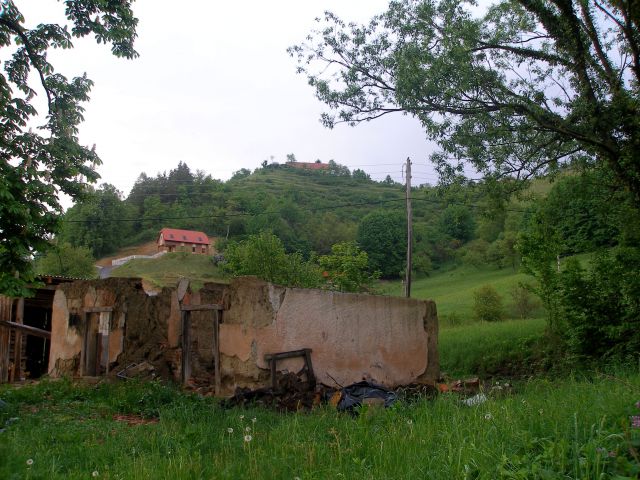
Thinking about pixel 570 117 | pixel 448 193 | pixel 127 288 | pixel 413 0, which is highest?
pixel 413 0

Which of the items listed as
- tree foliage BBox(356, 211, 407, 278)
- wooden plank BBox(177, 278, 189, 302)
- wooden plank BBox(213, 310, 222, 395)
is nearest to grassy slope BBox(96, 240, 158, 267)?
tree foliage BBox(356, 211, 407, 278)

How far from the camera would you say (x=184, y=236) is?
6750cm

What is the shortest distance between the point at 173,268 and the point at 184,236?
11.7 metres

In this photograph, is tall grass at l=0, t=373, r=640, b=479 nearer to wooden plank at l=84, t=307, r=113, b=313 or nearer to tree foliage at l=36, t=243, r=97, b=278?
wooden plank at l=84, t=307, r=113, b=313

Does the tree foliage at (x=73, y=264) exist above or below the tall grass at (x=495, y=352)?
above

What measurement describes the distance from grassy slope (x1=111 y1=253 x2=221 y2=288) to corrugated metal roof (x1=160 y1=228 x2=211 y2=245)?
555 centimetres

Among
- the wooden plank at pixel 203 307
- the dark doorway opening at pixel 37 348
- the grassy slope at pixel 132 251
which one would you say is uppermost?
the grassy slope at pixel 132 251

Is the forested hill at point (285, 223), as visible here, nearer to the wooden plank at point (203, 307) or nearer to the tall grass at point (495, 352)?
the tall grass at point (495, 352)

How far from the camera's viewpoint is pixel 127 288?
493 inches

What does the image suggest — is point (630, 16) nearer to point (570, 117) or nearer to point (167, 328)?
point (570, 117)

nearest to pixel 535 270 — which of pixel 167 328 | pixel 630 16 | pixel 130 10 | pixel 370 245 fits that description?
pixel 630 16

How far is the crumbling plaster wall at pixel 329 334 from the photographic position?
32.0 ft

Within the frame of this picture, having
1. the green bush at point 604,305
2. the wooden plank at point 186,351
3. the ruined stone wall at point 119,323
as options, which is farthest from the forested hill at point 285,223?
the wooden plank at point 186,351

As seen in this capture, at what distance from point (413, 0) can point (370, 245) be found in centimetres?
4775
